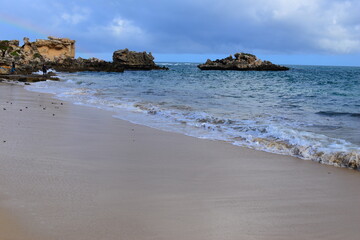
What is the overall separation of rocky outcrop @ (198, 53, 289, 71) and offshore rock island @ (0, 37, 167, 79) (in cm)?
1713

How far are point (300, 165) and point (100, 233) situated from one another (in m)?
3.64

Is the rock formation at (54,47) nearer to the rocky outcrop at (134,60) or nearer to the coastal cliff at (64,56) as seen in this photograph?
the coastal cliff at (64,56)

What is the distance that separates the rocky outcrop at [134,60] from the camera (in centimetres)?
8044

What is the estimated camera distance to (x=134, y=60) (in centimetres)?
8225

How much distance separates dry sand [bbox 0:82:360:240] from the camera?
10.2 feet

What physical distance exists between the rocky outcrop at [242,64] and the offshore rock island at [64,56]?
17.1 meters

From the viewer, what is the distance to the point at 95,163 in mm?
5145

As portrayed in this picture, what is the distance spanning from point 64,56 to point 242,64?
42.3m

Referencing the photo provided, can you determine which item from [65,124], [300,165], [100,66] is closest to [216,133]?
[300,165]

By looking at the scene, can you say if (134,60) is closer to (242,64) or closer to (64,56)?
(64,56)

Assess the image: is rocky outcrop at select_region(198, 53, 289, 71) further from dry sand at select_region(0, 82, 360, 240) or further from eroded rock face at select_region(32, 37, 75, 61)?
dry sand at select_region(0, 82, 360, 240)

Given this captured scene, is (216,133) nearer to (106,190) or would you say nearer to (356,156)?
(356,156)

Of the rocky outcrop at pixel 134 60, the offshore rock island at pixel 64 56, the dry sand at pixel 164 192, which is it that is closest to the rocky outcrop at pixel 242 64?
the rocky outcrop at pixel 134 60

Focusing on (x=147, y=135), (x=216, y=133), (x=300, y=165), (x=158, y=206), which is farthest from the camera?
(x=216, y=133)
